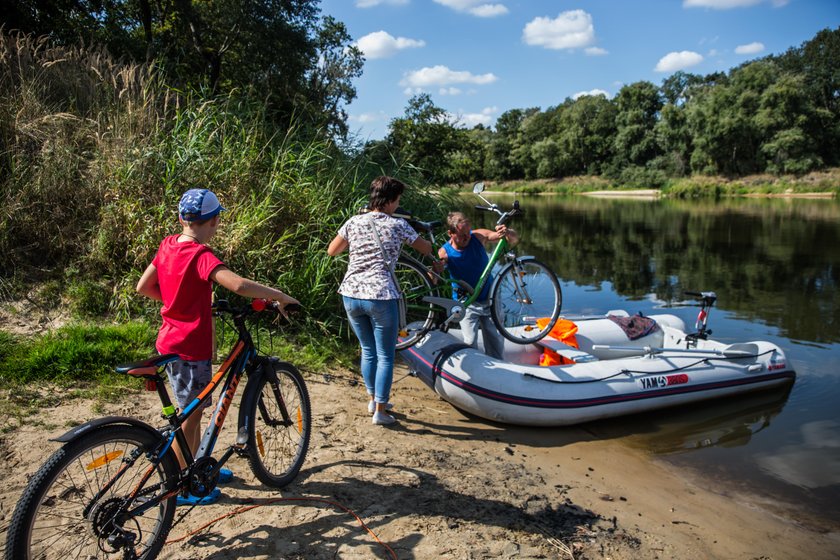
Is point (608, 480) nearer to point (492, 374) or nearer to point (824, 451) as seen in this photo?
point (492, 374)

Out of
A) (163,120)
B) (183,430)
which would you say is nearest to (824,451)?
(183,430)

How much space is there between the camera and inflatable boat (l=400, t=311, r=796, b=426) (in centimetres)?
496

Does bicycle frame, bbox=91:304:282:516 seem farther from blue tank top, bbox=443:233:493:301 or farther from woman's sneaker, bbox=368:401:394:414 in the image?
blue tank top, bbox=443:233:493:301

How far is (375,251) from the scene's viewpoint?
403 cm

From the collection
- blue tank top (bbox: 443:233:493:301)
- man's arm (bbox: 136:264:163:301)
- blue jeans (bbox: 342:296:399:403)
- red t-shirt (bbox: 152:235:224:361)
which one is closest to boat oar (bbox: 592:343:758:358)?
blue tank top (bbox: 443:233:493:301)

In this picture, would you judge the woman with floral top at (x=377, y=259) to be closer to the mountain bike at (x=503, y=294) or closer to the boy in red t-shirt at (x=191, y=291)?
the mountain bike at (x=503, y=294)

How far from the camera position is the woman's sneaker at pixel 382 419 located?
447cm

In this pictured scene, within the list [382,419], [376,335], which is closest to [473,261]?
[376,335]

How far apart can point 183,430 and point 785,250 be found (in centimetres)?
1887

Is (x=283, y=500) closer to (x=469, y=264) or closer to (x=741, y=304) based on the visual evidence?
(x=469, y=264)

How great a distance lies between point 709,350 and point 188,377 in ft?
18.2

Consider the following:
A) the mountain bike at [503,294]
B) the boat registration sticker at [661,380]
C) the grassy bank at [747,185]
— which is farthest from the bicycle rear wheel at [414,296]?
the grassy bank at [747,185]

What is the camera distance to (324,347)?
231 inches

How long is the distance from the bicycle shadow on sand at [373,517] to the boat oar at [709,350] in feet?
8.85
